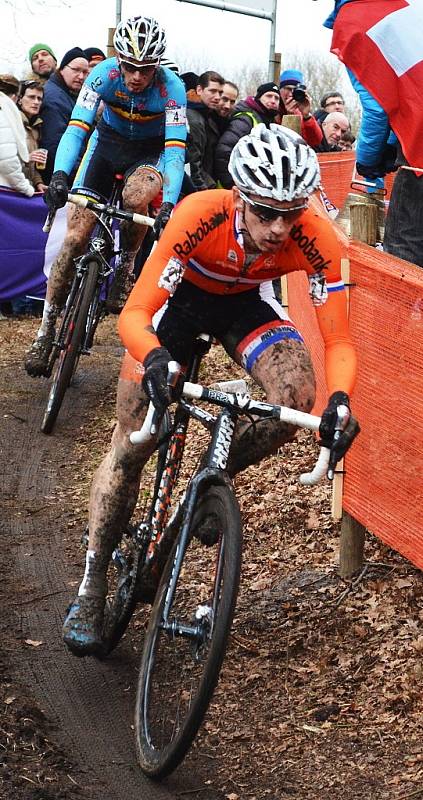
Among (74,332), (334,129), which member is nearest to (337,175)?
(334,129)

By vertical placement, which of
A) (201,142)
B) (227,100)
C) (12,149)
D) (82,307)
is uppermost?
(227,100)

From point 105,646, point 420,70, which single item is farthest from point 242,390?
point 420,70

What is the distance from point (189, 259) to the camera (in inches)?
179

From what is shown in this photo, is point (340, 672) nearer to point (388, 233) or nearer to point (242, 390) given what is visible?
point (242, 390)

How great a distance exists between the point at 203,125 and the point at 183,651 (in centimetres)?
835

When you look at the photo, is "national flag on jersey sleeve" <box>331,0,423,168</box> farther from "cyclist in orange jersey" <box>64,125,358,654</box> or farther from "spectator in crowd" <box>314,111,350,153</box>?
"spectator in crowd" <box>314,111,350,153</box>

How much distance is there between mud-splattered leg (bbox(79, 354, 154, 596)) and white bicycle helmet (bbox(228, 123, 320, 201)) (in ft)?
3.35

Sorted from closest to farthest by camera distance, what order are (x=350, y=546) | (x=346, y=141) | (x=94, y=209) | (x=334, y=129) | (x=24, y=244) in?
1. (x=350, y=546)
2. (x=94, y=209)
3. (x=24, y=244)
4. (x=334, y=129)
5. (x=346, y=141)

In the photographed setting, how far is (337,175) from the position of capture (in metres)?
11.8

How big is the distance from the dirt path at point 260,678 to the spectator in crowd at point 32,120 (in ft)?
21.5

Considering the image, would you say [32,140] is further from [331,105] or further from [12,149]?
[331,105]

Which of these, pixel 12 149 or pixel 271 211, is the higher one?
pixel 271 211

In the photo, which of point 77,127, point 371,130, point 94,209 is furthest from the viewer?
point 77,127

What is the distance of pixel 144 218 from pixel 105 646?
11.1 feet
